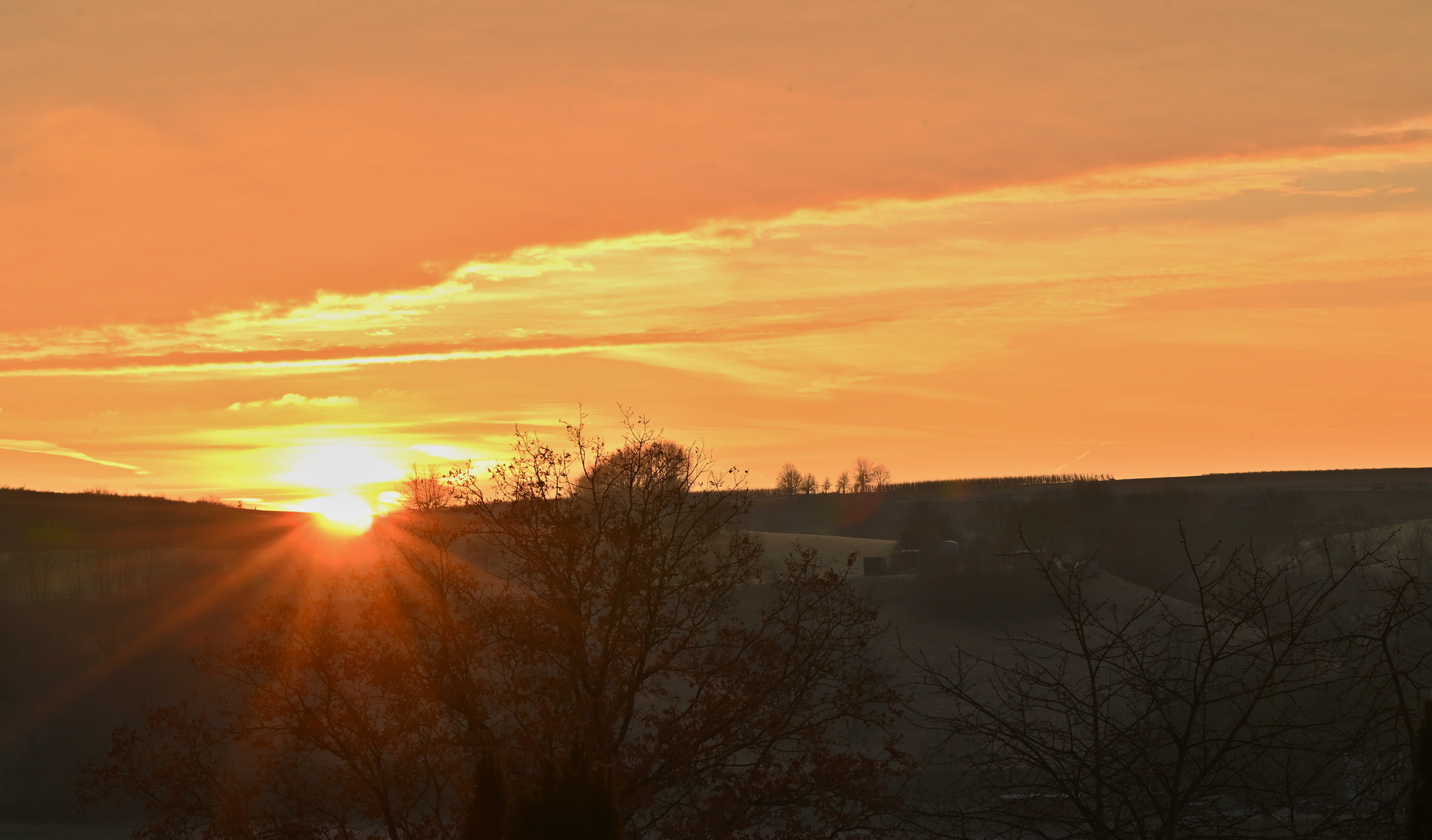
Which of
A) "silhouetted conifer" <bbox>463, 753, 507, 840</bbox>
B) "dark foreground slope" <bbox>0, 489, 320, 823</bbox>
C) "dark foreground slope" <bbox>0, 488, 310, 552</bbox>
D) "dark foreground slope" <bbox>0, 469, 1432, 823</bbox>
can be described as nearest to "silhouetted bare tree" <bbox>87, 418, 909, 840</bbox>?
"silhouetted conifer" <bbox>463, 753, 507, 840</bbox>

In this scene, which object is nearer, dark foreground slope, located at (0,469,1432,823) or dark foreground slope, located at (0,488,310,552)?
dark foreground slope, located at (0,469,1432,823)

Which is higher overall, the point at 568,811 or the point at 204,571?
the point at 568,811

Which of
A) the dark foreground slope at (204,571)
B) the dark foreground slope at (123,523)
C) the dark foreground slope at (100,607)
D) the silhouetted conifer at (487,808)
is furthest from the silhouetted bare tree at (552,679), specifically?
the dark foreground slope at (123,523)

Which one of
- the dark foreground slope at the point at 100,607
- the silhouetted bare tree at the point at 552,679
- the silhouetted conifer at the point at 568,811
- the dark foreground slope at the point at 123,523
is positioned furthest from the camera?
the dark foreground slope at the point at 123,523

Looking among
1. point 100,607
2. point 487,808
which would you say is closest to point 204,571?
point 100,607

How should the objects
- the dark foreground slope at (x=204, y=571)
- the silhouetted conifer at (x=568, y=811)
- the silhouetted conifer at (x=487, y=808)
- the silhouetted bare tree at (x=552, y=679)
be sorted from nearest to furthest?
the silhouetted conifer at (x=568, y=811), the silhouetted conifer at (x=487, y=808), the silhouetted bare tree at (x=552, y=679), the dark foreground slope at (x=204, y=571)

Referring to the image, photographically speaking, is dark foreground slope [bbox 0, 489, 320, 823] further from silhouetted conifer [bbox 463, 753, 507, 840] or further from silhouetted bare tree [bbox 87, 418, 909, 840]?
silhouetted conifer [bbox 463, 753, 507, 840]

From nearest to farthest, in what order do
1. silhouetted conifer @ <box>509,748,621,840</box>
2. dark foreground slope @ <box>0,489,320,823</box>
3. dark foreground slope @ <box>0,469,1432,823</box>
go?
silhouetted conifer @ <box>509,748,621,840</box>, dark foreground slope @ <box>0,489,320,823</box>, dark foreground slope @ <box>0,469,1432,823</box>

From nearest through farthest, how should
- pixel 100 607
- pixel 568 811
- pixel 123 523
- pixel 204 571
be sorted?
1. pixel 568 811
2. pixel 100 607
3. pixel 204 571
4. pixel 123 523

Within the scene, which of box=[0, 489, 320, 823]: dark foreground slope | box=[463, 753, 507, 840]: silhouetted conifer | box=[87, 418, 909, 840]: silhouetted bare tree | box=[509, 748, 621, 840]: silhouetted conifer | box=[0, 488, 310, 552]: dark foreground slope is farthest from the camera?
box=[0, 488, 310, 552]: dark foreground slope

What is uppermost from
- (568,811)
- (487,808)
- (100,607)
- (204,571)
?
(568,811)

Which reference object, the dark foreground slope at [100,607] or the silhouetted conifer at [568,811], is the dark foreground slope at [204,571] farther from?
the silhouetted conifer at [568,811]

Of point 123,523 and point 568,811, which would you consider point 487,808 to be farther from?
point 123,523

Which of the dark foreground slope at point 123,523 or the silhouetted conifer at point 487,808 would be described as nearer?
the silhouetted conifer at point 487,808
